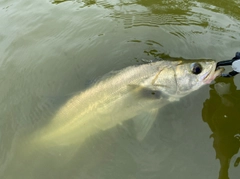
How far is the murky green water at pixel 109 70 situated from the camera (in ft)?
12.3

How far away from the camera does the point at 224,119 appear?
4.01m

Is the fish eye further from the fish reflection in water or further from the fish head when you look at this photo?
the fish reflection in water

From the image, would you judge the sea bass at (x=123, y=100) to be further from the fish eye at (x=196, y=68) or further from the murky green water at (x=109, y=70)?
the murky green water at (x=109, y=70)

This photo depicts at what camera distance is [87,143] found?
4078mm

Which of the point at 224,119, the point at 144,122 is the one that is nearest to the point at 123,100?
the point at 144,122

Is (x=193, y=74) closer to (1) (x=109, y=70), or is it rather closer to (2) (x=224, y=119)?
(2) (x=224, y=119)

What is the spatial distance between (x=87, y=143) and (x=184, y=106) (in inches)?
59.3

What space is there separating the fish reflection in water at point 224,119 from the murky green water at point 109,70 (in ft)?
0.04

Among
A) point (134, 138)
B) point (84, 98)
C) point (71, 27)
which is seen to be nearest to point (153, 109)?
point (134, 138)

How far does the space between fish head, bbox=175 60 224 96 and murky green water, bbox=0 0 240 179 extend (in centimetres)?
24

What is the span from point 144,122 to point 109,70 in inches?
44.2

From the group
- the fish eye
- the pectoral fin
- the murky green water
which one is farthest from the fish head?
the pectoral fin

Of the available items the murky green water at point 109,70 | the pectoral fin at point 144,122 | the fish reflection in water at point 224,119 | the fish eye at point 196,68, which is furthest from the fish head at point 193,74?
the pectoral fin at point 144,122

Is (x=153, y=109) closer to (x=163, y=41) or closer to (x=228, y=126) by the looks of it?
(x=228, y=126)
